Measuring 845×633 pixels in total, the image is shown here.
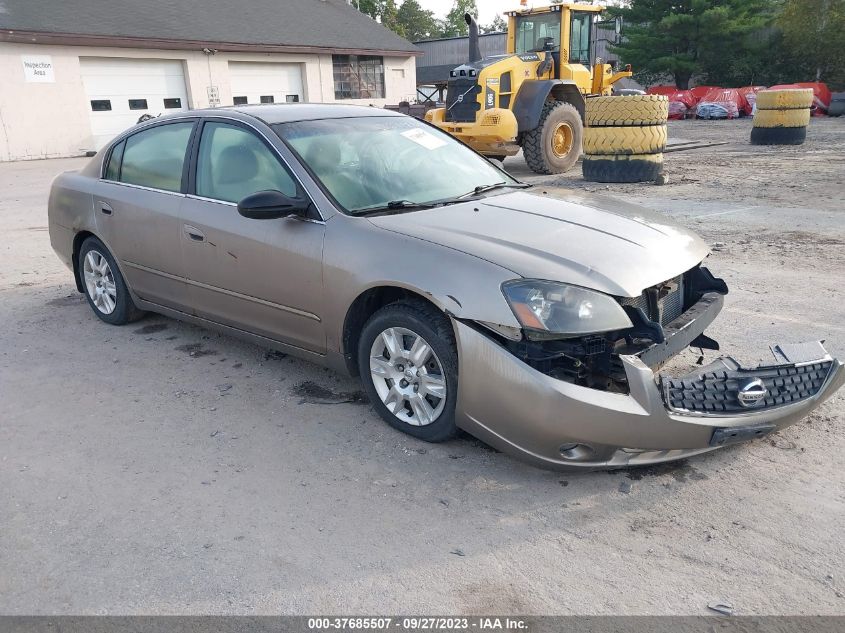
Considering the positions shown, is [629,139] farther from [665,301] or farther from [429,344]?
[429,344]

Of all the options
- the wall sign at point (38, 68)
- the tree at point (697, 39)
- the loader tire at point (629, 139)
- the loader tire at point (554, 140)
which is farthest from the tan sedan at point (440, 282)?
the tree at point (697, 39)

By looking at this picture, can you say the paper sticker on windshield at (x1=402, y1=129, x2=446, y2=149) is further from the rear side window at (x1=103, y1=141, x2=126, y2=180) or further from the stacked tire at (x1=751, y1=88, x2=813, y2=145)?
the stacked tire at (x1=751, y1=88, x2=813, y2=145)

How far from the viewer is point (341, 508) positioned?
3.00 meters

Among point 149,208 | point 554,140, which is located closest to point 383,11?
point 554,140

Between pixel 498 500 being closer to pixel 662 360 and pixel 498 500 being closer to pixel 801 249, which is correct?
pixel 662 360

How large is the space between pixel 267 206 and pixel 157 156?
169 cm

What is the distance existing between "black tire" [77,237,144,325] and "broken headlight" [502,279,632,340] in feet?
11.1

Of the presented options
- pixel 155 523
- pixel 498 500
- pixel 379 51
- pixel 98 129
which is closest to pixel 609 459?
pixel 498 500

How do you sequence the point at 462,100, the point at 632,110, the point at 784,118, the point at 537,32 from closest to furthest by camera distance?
the point at 632,110 → the point at 462,100 → the point at 537,32 → the point at 784,118

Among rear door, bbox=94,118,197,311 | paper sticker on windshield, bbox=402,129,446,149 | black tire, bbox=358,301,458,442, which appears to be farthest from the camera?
rear door, bbox=94,118,197,311

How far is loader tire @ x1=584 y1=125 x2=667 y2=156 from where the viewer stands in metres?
10.7

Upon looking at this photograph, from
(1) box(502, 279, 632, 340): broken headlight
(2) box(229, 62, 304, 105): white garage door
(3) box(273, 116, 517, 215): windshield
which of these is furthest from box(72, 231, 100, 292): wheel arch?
(2) box(229, 62, 304, 105): white garage door

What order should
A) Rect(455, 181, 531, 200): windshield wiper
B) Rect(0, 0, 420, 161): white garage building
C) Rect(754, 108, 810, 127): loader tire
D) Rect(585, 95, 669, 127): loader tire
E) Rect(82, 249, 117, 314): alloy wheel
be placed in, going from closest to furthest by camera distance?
Rect(455, 181, 531, 200): windshield wiper < Rect(82, 249, 117, 314): alloy wheel < Rect(585, 95, 669, 127): loader tire < Rect(754, 108, 810, 127): loader tire < Rect(0, 0, 420, 161): white garage building

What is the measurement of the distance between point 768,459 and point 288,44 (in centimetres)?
2568
